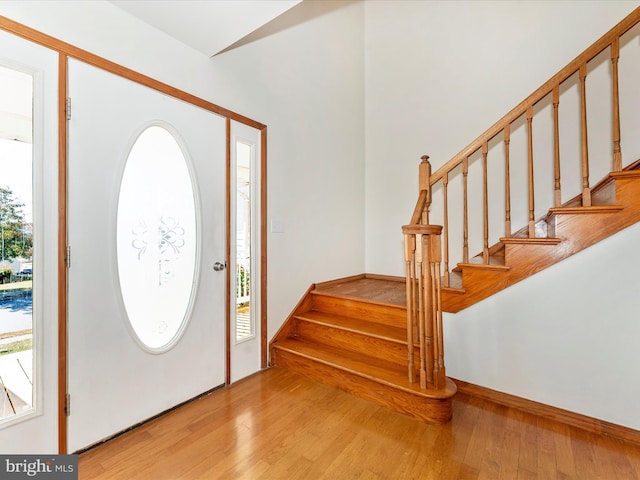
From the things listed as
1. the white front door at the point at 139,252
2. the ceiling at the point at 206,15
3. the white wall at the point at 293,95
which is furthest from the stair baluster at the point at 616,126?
the white front door at the point at 139,252

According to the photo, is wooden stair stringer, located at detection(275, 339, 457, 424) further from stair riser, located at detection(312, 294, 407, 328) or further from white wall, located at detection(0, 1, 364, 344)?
Answer: stair riser, located at detection(312, 294, 407, 328)

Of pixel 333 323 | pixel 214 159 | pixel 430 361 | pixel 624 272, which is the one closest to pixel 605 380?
pixel 624 272

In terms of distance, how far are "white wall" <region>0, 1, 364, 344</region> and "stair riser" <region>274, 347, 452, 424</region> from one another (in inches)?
13.3

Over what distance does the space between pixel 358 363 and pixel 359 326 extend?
12.4 inches

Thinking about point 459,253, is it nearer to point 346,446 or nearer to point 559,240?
point 559,240

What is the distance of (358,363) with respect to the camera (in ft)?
7.23

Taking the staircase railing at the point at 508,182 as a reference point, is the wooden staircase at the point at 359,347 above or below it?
below

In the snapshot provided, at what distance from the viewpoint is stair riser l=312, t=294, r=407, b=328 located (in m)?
2.41

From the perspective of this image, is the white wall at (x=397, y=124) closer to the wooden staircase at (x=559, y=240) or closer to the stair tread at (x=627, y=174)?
the wooden staircase at (x=559, y=240)

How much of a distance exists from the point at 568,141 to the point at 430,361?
236cm

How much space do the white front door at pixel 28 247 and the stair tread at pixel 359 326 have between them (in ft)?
5.72

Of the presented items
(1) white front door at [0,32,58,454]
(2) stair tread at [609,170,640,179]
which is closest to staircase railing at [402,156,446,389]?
(2) stair tread at [609,170,640,179]

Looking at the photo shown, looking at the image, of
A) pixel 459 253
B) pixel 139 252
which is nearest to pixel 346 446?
pixel 139 252

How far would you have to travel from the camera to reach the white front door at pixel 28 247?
1.35 metres
